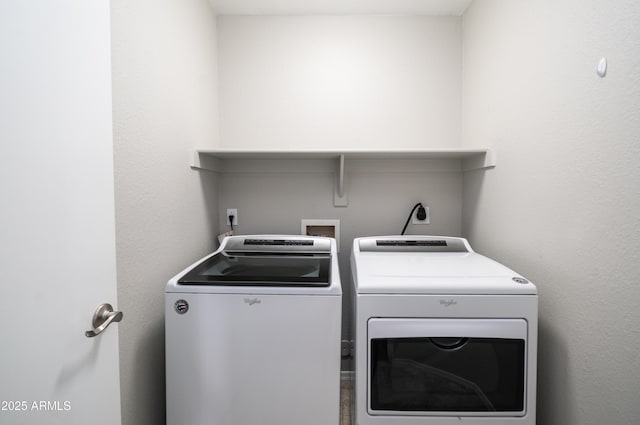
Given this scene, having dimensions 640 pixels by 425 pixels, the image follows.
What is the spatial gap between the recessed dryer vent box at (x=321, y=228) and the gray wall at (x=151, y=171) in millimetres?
626

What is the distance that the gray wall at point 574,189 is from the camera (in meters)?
0.74

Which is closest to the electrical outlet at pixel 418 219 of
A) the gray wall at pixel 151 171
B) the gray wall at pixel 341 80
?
the gray wall at pixel 341 80

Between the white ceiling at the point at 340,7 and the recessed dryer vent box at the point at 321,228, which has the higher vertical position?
the white ceiling at the point at 340,7

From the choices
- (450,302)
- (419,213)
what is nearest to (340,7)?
(419,213)

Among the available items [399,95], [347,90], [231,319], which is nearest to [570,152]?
[399,95]

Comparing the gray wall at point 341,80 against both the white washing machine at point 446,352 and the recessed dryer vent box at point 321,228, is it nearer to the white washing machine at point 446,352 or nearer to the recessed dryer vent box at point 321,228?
the recessed dryer vent box at point 321,228

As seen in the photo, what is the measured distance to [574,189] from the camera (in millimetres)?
891

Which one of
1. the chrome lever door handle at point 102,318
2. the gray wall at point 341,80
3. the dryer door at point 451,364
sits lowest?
the dryer door at point 451,364

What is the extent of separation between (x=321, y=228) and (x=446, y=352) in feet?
3.25

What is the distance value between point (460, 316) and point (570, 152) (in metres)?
0.66

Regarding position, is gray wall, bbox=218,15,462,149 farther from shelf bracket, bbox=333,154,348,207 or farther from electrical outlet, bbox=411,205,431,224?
electrical outlet, bbox=411,205,431,224

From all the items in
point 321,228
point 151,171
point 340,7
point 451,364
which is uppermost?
point 340,7

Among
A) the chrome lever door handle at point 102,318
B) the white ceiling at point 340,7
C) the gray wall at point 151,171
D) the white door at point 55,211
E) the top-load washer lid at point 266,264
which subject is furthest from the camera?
the white ceiling at point 340,7

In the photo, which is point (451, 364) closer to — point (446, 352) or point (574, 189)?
point (446, 352)
